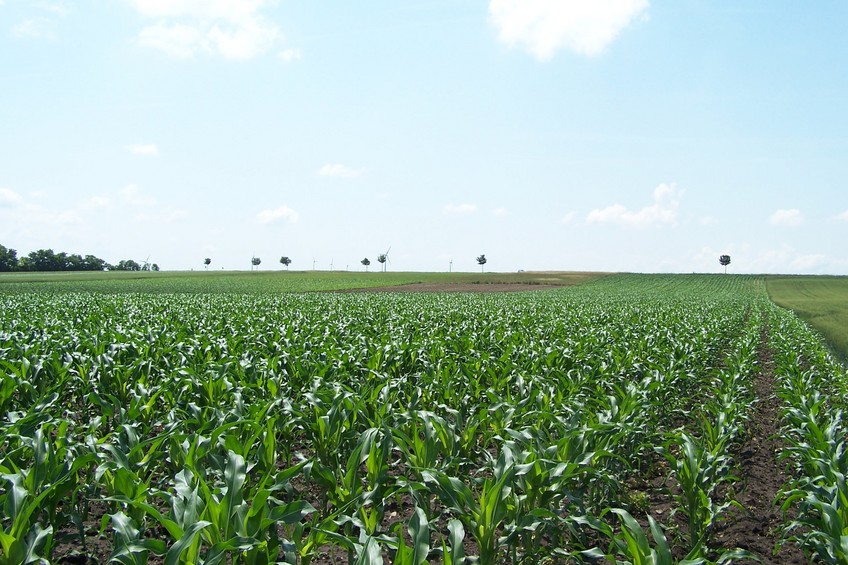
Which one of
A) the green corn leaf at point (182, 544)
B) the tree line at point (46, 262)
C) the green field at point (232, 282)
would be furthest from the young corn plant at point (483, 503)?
the tree line at point (46, 262)

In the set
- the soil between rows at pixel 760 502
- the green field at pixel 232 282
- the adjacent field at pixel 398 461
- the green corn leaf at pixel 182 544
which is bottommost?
the soil between rows at pixel 760 502

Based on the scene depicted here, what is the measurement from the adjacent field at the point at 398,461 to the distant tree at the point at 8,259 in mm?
124904

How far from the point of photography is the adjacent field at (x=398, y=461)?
3.52m

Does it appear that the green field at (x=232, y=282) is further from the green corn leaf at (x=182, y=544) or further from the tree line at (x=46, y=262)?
the green corn leaf at (x=182, y=544)

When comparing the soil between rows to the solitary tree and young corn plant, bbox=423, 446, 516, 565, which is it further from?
the solitary tree

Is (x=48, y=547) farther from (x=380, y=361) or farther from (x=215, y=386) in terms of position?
(x=380, y=361)

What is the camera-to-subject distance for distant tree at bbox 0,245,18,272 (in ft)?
372

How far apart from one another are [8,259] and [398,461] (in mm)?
134650

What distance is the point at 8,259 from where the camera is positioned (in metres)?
114

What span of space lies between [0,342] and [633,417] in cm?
1123

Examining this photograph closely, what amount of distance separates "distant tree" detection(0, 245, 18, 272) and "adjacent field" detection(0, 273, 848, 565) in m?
125

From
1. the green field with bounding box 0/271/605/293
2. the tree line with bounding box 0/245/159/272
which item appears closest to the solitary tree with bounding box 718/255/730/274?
the green field with bounding box 0/271/605/293

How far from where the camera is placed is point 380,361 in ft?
32.4

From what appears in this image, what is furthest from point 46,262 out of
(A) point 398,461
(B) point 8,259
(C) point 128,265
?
(A) point 398,461
